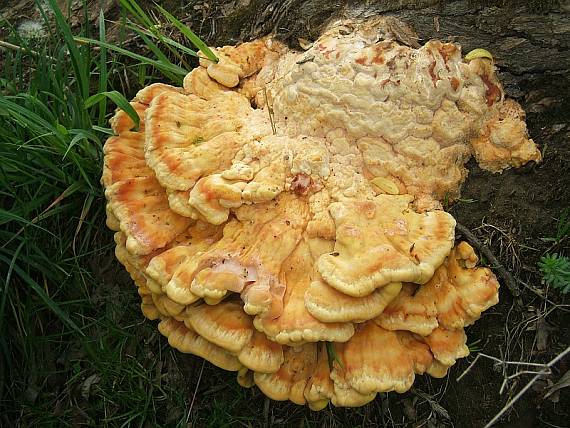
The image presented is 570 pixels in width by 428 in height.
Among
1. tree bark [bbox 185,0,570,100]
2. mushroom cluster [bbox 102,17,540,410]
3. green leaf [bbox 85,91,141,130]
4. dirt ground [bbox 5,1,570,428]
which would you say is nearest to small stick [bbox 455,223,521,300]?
dirt ground [bbox 5,1,570,428]

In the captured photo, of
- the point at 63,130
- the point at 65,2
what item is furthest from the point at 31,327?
the point at 65,2

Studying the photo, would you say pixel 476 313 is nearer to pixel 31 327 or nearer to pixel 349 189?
pixel 349 189

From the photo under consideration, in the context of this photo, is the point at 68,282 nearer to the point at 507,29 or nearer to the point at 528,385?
the point at 528,385

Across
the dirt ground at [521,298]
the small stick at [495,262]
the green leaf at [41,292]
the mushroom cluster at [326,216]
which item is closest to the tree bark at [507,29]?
the dirt ground at [521,298]

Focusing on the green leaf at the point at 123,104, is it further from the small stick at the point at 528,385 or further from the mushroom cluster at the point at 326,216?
the small stick at the point at 528,385

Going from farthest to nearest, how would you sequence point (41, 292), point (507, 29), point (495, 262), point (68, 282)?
1. point (68, 282)
2. point (41, 292)
3. point (507, 29)
4. point (495, 262)

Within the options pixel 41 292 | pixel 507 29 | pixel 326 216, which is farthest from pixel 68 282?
pixel 507 29
